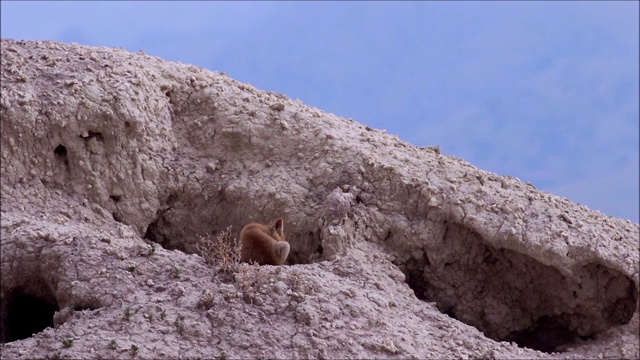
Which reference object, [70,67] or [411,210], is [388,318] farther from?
[70,67]

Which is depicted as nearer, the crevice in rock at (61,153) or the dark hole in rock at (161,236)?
the crevice in rock at (61,153)

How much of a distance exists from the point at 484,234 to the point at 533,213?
0.88 m

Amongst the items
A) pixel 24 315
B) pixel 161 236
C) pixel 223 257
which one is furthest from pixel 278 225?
pixel 24 315

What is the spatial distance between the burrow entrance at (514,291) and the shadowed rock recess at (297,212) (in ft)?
0.07

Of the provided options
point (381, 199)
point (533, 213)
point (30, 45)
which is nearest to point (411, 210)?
point (381, 199)

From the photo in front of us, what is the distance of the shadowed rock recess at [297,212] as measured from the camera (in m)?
11.3

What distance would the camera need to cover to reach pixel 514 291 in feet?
44.2

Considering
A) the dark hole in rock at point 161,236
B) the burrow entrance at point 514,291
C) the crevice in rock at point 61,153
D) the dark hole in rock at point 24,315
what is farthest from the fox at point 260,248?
the crevice in rock at point 61,153

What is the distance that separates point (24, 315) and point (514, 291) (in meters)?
6.44

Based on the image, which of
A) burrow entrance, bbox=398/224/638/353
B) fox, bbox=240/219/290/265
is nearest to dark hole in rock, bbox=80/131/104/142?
fox, bbox=240/219/290/265

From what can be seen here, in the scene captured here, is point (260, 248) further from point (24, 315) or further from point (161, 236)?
point (24, 315)

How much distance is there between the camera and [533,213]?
1323cm

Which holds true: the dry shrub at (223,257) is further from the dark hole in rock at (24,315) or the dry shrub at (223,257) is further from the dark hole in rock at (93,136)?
the dark hole in rock at (93,136)

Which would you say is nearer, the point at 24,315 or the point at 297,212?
the point at 24,315
